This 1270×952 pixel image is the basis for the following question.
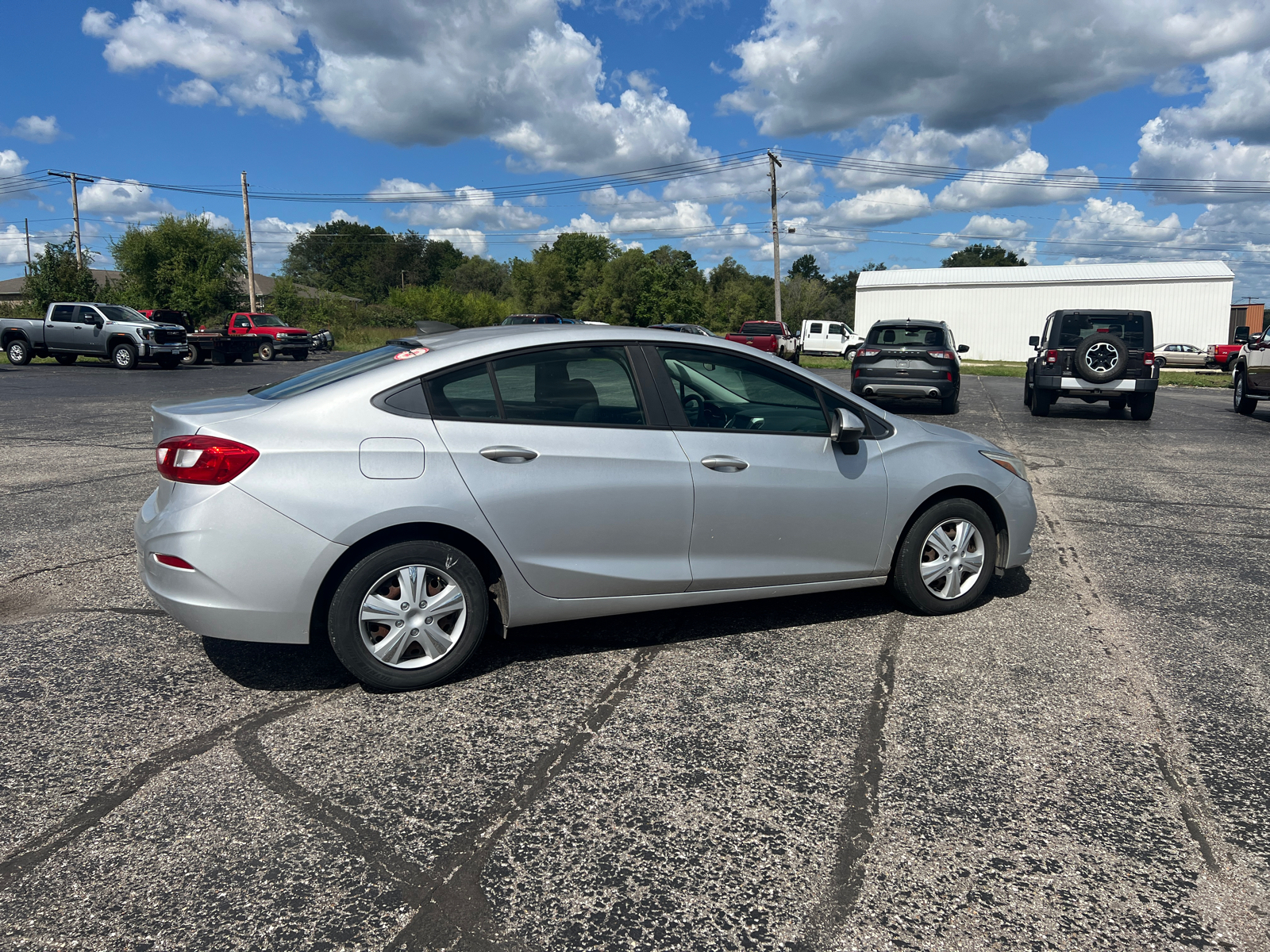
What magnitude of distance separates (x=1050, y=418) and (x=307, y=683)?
1529 centimetres

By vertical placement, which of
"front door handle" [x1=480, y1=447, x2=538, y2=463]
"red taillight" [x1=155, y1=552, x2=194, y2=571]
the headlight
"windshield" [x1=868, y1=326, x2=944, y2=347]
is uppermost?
"windshield" [x1=868, y1=326, x2=944, y2=347]

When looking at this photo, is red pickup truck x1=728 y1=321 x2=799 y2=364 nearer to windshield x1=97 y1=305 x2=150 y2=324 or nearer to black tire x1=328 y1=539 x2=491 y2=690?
windshield x1=97 y1=305 x2=150 y2=324

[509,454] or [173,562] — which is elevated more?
[509,454]

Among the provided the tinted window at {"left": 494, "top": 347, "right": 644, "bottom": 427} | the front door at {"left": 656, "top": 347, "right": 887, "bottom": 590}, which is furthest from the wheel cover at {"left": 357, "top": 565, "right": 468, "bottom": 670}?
the front door at {"left": 656, "top": 347, "right": 887, "bottom": 590}

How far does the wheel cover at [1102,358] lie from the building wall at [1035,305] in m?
36.2

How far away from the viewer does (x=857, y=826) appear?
2930 mm

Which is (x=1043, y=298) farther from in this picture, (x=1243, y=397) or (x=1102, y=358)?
(x=1102, y=358)

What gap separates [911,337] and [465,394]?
46.6ft

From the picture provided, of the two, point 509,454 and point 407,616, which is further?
point 509,454

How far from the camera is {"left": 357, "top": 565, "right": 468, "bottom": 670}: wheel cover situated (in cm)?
375

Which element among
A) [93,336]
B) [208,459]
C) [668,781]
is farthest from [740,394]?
[93,336]

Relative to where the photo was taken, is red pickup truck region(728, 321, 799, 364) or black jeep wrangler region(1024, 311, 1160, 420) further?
red pickup truck region(728, 321, 799, 364)

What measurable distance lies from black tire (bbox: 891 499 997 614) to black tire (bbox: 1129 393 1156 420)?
12.7 meters

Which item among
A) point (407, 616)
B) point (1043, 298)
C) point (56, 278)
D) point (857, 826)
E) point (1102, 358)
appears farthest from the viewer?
point (1043, 298)
